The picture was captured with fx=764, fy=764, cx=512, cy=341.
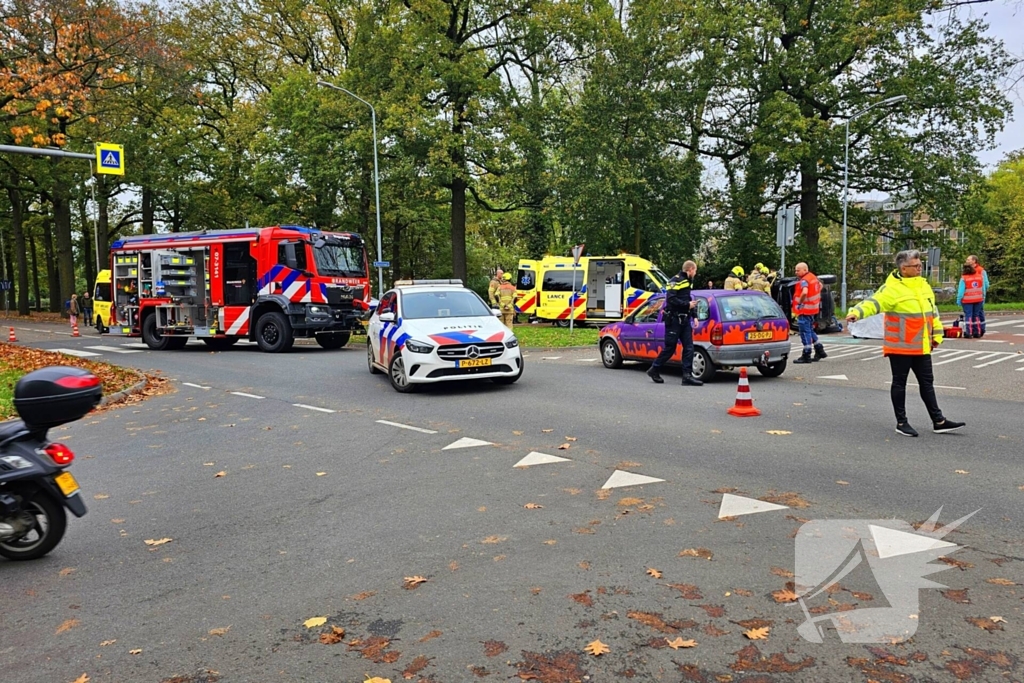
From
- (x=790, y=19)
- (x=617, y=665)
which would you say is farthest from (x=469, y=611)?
(x=790, y=19)

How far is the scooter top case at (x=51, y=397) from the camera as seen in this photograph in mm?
4621

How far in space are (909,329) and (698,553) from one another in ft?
14.9

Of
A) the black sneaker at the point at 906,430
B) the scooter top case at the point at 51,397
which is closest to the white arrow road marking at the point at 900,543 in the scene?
the black sneaker at the point at 906,430

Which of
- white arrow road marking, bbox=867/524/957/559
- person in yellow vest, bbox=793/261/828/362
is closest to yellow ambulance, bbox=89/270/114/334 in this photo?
person in yellow vest, bbox=793/261/828/362

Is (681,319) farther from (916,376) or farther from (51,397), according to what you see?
(51,397)

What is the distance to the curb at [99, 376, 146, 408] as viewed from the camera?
464 inches

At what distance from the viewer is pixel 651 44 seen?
30.6 meters

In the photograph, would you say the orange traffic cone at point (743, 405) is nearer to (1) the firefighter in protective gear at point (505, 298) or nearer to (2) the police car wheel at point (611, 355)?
(2) the police car wheel at point (611, 355)

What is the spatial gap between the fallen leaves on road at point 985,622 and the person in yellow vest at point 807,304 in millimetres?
11438

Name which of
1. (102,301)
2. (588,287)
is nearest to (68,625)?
(588,287)

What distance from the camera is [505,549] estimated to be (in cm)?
474

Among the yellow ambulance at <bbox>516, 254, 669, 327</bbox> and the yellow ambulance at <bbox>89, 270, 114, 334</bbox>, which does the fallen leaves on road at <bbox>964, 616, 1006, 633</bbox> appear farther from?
the yellow ambulance at <bbox>89, 270, 114, 334</bbox>

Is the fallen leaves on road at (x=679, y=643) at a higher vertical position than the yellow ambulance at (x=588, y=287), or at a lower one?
lower

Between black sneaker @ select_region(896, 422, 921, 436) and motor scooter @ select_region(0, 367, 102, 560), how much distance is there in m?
7.34
